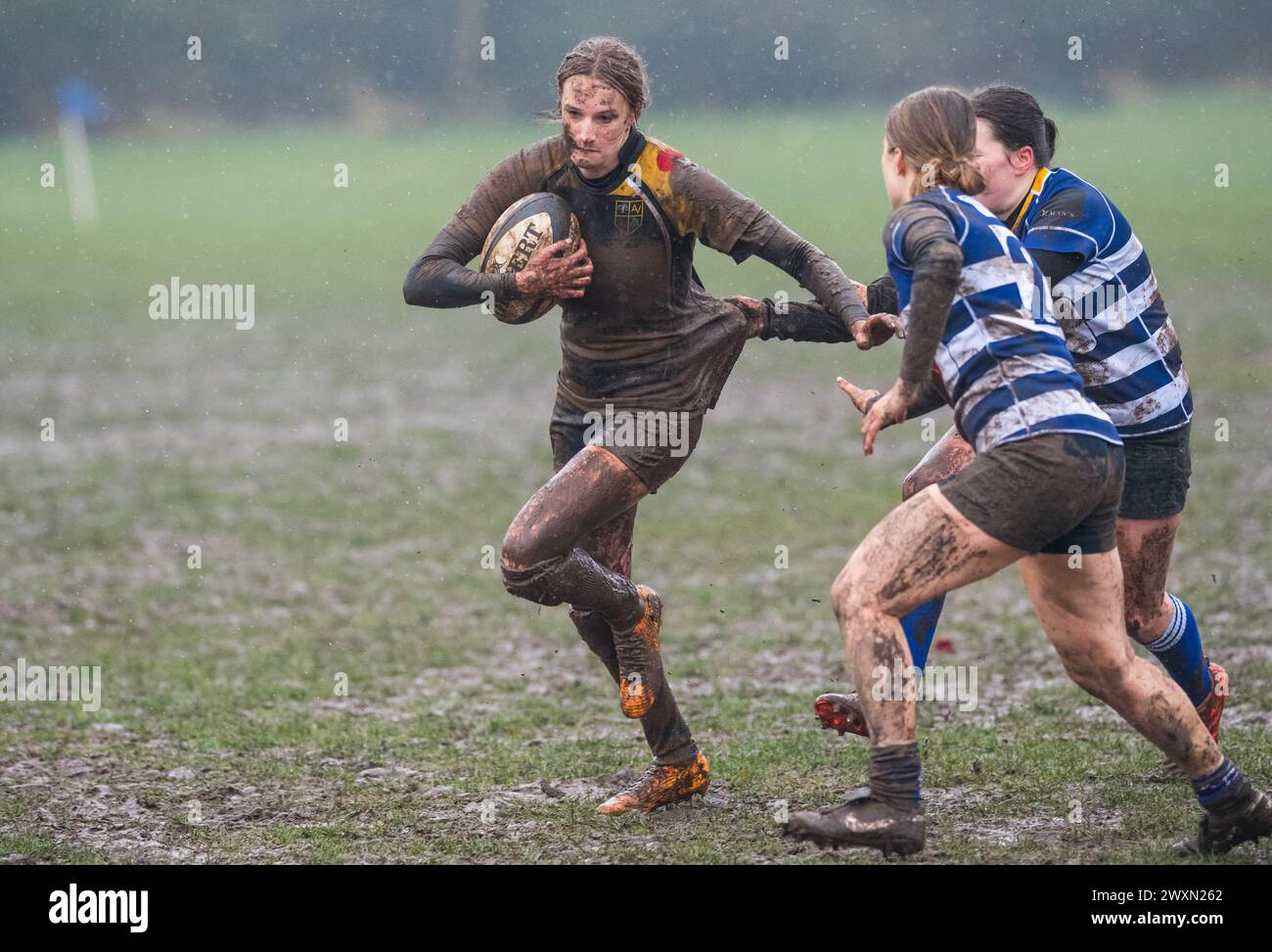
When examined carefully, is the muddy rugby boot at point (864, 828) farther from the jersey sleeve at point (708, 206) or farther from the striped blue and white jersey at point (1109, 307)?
the jersey sleeve at point (708, 206)

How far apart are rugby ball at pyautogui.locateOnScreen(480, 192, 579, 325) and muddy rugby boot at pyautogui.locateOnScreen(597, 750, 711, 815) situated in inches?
62.5

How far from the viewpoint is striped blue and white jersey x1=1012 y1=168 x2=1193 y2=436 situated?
4594 millimetres

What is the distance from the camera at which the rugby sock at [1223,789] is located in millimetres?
4188

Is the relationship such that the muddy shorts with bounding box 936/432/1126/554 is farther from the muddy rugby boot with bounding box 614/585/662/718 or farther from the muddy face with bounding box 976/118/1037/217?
the muddy rugby boot with bounding box 614/585/662/718

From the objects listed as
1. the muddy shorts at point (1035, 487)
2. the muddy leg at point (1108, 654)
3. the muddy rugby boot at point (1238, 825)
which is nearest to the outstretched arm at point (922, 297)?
the muddy shorts at point (1035, 487)

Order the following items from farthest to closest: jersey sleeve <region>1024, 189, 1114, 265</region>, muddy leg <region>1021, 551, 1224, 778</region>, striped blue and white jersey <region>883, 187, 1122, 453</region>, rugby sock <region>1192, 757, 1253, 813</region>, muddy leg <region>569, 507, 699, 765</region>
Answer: muddy leg <region>569, 507, 699, 765</region>, jersey sleeve <region>1024, 189, 1114, 265</region>, rugby sock <region>1192, 757, 1253, 813</region>, muddy leg <region>1021, 551, 1224, 778</region>, striped blue and white jersey <region>883, 187, 1122, 453</region>

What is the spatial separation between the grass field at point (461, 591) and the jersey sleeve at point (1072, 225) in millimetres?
1782

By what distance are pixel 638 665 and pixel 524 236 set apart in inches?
56.7

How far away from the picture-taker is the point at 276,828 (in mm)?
4898

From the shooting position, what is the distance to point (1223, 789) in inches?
165

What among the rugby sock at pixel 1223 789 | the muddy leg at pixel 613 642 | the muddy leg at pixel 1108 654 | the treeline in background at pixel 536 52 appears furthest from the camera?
the treeline in background at pixel 536 52

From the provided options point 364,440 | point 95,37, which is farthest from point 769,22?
point 364,440

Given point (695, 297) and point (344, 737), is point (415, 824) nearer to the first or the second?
point (344, 737)

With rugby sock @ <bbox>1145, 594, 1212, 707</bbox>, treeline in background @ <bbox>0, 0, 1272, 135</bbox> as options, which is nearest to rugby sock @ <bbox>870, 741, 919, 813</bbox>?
rugby sock @ <bbox>1145, 594, 1212, 707</bbox>
